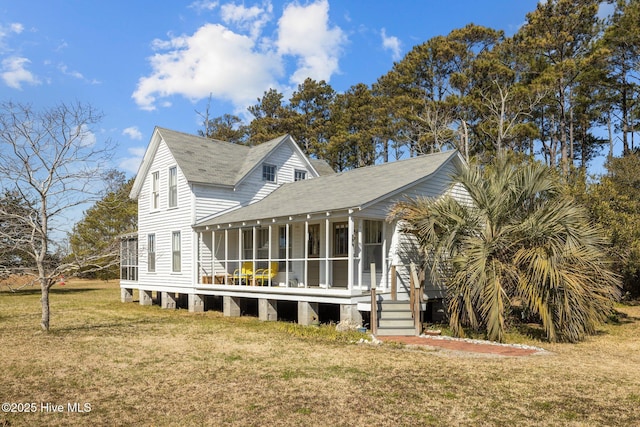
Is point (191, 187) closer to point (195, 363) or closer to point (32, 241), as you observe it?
point (32, 241)

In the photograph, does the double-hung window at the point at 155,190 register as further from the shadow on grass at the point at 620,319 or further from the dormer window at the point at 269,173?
the shadow on grass at the point at 620,319

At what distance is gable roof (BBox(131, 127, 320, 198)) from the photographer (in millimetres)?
22344

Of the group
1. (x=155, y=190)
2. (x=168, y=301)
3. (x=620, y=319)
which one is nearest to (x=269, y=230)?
(x=168, y=301)

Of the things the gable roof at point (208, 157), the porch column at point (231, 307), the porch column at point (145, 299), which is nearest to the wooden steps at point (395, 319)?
the porch column at point (231, 307)

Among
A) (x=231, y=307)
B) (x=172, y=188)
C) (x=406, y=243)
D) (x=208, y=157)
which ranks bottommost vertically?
(x=231, y=307)

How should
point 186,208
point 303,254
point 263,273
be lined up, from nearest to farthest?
point 263,273 → point 303,254 → point 186,208

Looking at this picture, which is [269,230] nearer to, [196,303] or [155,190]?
[196,303]

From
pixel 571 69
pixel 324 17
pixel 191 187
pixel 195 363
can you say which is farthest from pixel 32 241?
pixel 571 69

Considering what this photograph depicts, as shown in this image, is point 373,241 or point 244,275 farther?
point 244,275

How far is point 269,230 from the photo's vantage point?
56.1 ft

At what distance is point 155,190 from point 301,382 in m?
18.0

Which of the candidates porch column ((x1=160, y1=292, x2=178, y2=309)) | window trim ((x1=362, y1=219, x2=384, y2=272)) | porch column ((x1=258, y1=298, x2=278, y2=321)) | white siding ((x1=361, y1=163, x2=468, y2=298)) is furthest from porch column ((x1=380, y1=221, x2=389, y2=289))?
porch column ((x1=160, y1=292, x2=178, y2=309))

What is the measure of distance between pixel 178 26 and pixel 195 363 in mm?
13085

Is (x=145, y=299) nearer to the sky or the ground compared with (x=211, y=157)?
nearer to the ground
